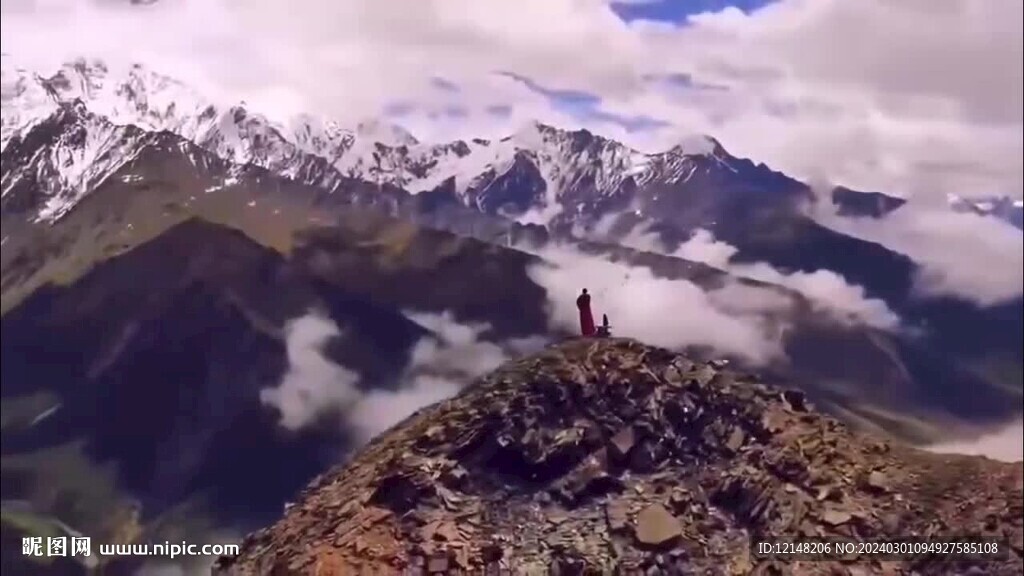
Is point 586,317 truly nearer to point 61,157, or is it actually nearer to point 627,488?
point 627,488

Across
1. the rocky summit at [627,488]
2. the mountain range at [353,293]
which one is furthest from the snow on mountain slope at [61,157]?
the rocky summit at [627,488]

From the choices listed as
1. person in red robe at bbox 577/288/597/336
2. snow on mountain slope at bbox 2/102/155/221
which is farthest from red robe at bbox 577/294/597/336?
snow on mountain slope at bbox 2/102/155/221

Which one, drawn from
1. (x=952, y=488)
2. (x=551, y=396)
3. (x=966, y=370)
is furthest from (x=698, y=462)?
(x=966, y=370)

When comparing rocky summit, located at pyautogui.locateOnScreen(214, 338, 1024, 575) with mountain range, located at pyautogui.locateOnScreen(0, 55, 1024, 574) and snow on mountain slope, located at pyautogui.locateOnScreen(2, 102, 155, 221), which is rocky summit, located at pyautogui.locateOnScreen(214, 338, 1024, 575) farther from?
snow on mountain slope, located at pyautogui.locateOnScreen(2, 102, 155, 221)

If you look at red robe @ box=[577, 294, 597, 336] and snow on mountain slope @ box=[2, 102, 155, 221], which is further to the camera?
snow on mountain slope @ box=[2, 102, 155, 221]

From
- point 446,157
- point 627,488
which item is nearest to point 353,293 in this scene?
point 446,157

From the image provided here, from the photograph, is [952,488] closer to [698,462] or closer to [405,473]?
[698,462]
